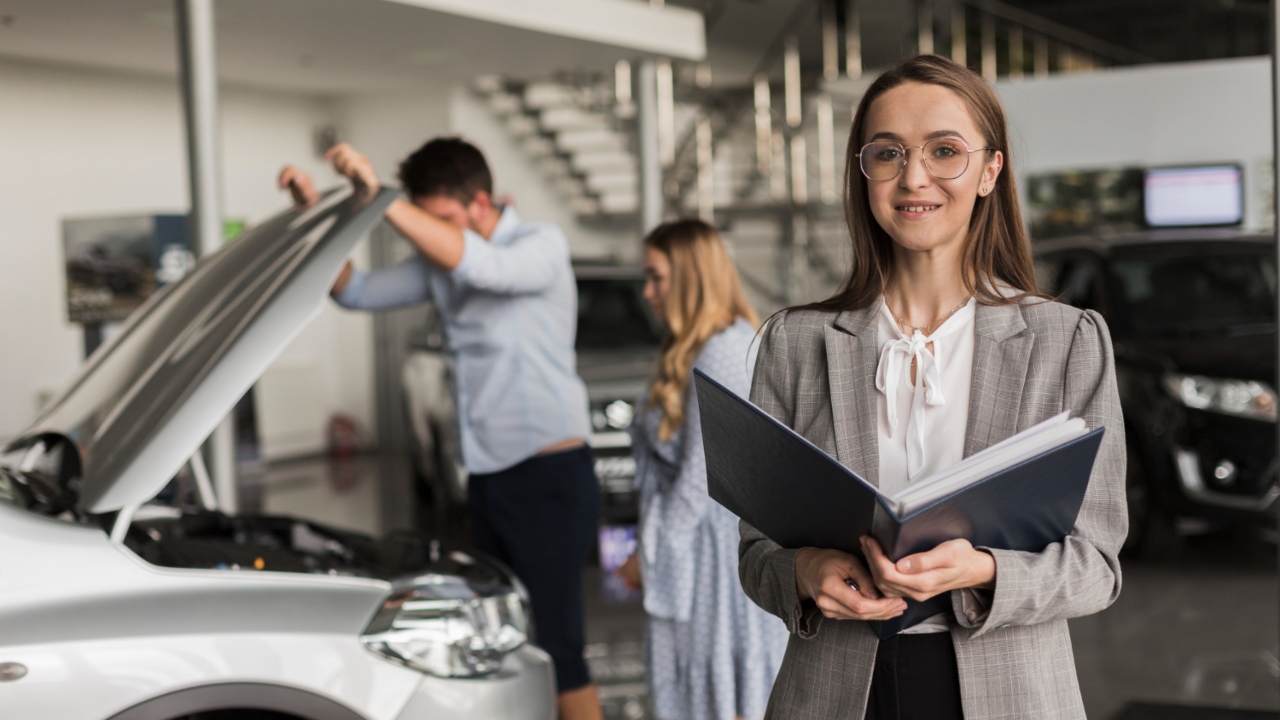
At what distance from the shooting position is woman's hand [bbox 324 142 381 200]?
2883 mm

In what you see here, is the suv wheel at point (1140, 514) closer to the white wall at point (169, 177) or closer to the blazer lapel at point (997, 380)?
the white wall at point (169, 177)

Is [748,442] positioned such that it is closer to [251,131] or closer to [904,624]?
[904,624]

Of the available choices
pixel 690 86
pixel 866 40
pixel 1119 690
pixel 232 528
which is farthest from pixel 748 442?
pixel 866 40

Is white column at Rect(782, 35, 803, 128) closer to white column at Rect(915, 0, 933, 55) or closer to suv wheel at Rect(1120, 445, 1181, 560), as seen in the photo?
white column at Rect(915, 0, 933, 55)

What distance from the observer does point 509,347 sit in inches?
150

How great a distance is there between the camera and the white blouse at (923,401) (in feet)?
5.50

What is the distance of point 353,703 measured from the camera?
253 centimetres

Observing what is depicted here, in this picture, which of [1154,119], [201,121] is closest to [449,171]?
[201,121]

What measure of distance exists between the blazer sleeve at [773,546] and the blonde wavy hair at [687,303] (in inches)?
59.4

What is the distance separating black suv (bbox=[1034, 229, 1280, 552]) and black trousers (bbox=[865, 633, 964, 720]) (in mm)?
4602

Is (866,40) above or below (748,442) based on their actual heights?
above

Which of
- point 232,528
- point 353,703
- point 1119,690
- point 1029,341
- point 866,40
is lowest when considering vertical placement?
point 1119,690

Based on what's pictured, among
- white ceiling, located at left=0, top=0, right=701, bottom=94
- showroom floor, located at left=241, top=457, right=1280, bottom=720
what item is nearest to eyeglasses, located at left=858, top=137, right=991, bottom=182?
showroom floor, located at left=241, top=457, right=1280, bottom=720

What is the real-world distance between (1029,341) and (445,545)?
2102 mm
